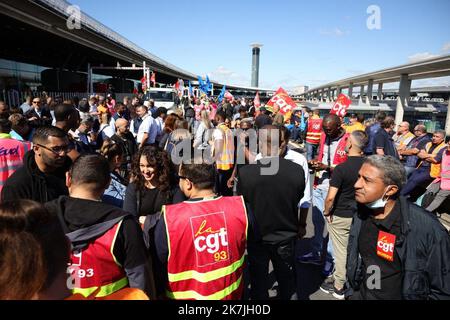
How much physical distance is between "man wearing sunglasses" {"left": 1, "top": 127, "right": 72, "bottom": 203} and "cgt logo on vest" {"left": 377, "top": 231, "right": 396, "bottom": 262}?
8.94 ft

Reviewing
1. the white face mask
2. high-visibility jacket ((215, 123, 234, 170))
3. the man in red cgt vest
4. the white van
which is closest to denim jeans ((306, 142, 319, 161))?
high-visibility jacket ((215, 123, 234, 170))

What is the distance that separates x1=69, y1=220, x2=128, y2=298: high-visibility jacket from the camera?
170 cm

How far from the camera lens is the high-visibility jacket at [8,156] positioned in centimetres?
325

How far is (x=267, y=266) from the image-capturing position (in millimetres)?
2916

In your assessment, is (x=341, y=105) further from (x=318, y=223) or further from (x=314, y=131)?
(x=318, y=223)

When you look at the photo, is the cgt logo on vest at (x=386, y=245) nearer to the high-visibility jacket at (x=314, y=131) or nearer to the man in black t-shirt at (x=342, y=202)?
the man in black t-shirt at (x=342, y=202)

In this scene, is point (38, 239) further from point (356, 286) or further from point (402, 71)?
point (402, 71)

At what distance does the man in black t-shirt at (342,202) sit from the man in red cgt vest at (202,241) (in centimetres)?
161

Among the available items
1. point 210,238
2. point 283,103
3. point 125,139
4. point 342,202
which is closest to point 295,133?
point 283,103

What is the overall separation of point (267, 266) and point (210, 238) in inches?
46.0

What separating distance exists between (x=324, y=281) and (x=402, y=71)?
3730 centimetres

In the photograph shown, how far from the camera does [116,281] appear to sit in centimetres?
182

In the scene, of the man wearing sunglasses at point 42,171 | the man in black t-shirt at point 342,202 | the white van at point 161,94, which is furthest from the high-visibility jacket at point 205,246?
the white van at point 161,94

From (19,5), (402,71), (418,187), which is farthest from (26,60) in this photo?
(402,71)
